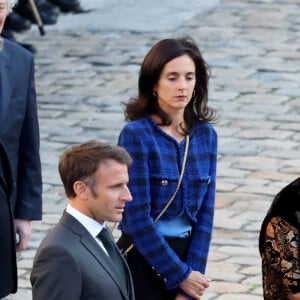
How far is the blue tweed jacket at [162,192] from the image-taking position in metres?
5.75

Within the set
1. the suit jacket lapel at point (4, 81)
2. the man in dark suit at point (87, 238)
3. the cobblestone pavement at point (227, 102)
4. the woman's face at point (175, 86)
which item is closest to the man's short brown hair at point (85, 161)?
the man in dark suit at point (87, 238)

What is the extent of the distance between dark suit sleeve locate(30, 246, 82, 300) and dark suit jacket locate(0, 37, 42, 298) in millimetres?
1107

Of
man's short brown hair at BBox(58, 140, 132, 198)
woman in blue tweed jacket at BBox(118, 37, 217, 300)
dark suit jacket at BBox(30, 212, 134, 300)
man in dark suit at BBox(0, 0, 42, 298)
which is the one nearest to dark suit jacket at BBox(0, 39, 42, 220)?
man in dark suit at BBox(0, 0, 42, 298)

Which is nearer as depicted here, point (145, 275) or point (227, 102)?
point (145, 275)

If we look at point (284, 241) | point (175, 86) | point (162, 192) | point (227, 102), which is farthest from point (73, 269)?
point (227, 102)

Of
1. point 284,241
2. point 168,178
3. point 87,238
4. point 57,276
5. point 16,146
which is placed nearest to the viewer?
point 57,276

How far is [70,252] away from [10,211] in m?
1.18

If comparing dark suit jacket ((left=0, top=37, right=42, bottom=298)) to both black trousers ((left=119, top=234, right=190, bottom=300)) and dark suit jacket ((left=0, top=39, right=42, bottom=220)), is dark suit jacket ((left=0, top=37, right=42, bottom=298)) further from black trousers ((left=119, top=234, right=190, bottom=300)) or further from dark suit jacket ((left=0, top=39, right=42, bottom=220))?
black trousers ((left=119, top=234, right=190, bottom=300))

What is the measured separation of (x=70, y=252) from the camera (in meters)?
4.72

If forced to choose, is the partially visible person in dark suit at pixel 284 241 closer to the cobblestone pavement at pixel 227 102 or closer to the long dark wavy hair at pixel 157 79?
the long dark wavy hair at pixel 157 79

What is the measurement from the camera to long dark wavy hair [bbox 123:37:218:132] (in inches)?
232

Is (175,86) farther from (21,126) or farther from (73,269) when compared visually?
(73,269)

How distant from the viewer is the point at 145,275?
5.87 meters

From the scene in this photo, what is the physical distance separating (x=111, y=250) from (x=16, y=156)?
1.20m
